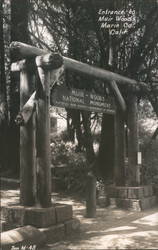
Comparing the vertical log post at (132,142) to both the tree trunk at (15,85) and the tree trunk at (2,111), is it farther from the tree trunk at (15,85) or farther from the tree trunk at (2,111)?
the tree trunk at (2,111)

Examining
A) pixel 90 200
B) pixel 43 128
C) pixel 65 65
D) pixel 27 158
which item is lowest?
pixel 90 200

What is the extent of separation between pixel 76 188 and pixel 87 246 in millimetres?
5883

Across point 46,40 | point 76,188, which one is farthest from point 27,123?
point 46,40

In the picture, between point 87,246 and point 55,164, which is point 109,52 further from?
point 87,246

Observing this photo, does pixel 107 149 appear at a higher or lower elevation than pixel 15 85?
lower

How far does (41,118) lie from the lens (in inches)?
276

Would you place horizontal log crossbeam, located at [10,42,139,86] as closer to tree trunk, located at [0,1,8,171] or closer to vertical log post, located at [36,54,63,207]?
vertical log post, located at [36,54,63,207]

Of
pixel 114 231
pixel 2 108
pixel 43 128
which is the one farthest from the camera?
pixel 2 108

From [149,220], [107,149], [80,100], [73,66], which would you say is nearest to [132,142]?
[107,149]

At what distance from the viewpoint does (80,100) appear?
8250mm

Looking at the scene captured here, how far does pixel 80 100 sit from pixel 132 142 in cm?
292

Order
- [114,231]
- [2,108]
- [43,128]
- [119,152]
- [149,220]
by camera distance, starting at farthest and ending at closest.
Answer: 1. [2,108]
2. [119,152]
3. [149,220]
4. [114,231]
5. [43,128]

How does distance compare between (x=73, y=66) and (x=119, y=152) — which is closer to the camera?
(x=73, y=66)

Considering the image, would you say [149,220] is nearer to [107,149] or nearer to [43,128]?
[43,128]
